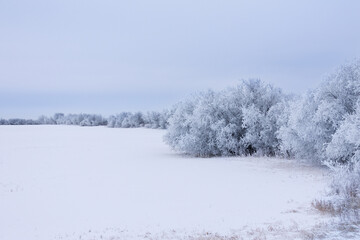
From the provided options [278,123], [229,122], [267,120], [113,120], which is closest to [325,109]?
[278,123]

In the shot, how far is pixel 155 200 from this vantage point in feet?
40.1

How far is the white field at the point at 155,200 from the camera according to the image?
29.3 feet

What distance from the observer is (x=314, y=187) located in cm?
1368

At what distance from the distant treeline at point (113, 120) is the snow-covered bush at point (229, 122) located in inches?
1238

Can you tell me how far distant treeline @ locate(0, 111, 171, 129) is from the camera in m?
77.9

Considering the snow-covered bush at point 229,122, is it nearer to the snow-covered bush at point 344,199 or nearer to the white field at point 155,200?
the white field at point 155,200

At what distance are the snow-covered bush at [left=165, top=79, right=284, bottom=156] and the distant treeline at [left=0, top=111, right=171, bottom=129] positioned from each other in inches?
1238

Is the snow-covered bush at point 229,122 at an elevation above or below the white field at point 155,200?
above

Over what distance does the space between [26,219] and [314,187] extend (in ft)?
31.8

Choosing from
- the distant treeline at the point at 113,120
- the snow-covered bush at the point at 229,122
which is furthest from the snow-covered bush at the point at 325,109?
the distant treeline at the point at 113,120

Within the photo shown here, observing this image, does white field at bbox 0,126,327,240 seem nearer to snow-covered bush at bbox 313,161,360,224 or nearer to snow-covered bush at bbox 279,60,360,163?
snow-covered bush at bbox 313,161,360,224

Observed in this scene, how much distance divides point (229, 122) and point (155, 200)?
16.8m

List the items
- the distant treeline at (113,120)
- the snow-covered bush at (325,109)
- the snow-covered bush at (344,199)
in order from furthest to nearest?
the distant treeline at (113,120) → the snow-covered bush at (325,109) → the snow-covered bush at (344,199)

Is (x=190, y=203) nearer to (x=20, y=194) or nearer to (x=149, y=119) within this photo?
(x=20, y=194)
